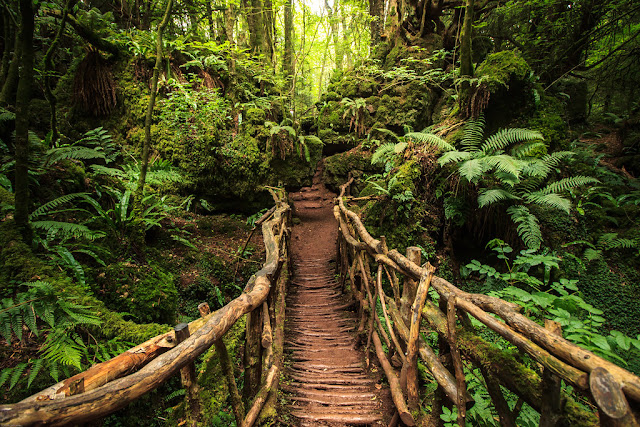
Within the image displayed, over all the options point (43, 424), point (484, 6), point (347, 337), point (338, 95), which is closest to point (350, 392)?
point (347, 337)

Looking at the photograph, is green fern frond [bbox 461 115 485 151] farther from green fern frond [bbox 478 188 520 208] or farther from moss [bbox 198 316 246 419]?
moss [bbox 198 316 246 419]

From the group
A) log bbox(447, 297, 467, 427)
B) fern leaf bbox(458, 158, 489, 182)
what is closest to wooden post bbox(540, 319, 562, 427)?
log bbox(447, 297, 467, 427)

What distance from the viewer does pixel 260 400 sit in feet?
7.58

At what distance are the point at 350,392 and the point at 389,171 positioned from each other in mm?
5030

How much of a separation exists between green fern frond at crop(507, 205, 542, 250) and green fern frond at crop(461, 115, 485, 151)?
1.51 metres

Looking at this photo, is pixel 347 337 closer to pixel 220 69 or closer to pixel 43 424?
pixel 43 424

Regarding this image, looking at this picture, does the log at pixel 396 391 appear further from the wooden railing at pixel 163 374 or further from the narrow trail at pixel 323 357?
the wooden railing at pixel 163 374

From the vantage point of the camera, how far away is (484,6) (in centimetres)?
840

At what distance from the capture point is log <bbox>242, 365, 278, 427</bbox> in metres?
2.09

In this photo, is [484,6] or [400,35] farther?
[400,35]

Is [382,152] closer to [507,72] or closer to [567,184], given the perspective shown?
[507,72]

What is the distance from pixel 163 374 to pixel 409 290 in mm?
2276

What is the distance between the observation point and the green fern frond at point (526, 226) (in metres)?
4.32

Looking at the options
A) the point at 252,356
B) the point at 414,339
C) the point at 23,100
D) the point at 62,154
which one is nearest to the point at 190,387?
the point at 252,356
